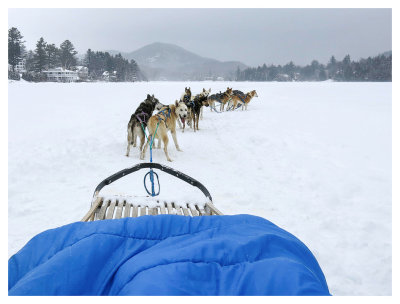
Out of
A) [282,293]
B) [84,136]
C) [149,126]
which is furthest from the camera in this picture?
[84,136]

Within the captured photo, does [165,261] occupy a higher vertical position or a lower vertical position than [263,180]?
higher

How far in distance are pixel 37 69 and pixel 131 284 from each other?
41328 mm

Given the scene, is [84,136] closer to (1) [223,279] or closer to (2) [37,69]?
(1) [223,279]

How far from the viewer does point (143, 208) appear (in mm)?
2812

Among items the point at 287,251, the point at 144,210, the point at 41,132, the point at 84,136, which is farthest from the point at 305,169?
the point at 41,132

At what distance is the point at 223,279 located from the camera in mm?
1265

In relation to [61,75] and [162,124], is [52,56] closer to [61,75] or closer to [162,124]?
[61,75]

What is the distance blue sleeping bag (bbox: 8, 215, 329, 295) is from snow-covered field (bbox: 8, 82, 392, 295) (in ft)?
4.35

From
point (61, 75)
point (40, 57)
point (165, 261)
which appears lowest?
point (165, 261)

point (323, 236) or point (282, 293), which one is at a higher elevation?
point (282, 293)

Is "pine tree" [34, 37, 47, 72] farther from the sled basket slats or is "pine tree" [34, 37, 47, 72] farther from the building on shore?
the sled basket slats

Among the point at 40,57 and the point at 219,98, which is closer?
the point at 219,98

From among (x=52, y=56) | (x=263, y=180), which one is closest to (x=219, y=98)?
(x=263, y=180)

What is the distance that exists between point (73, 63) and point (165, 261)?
4445cm
